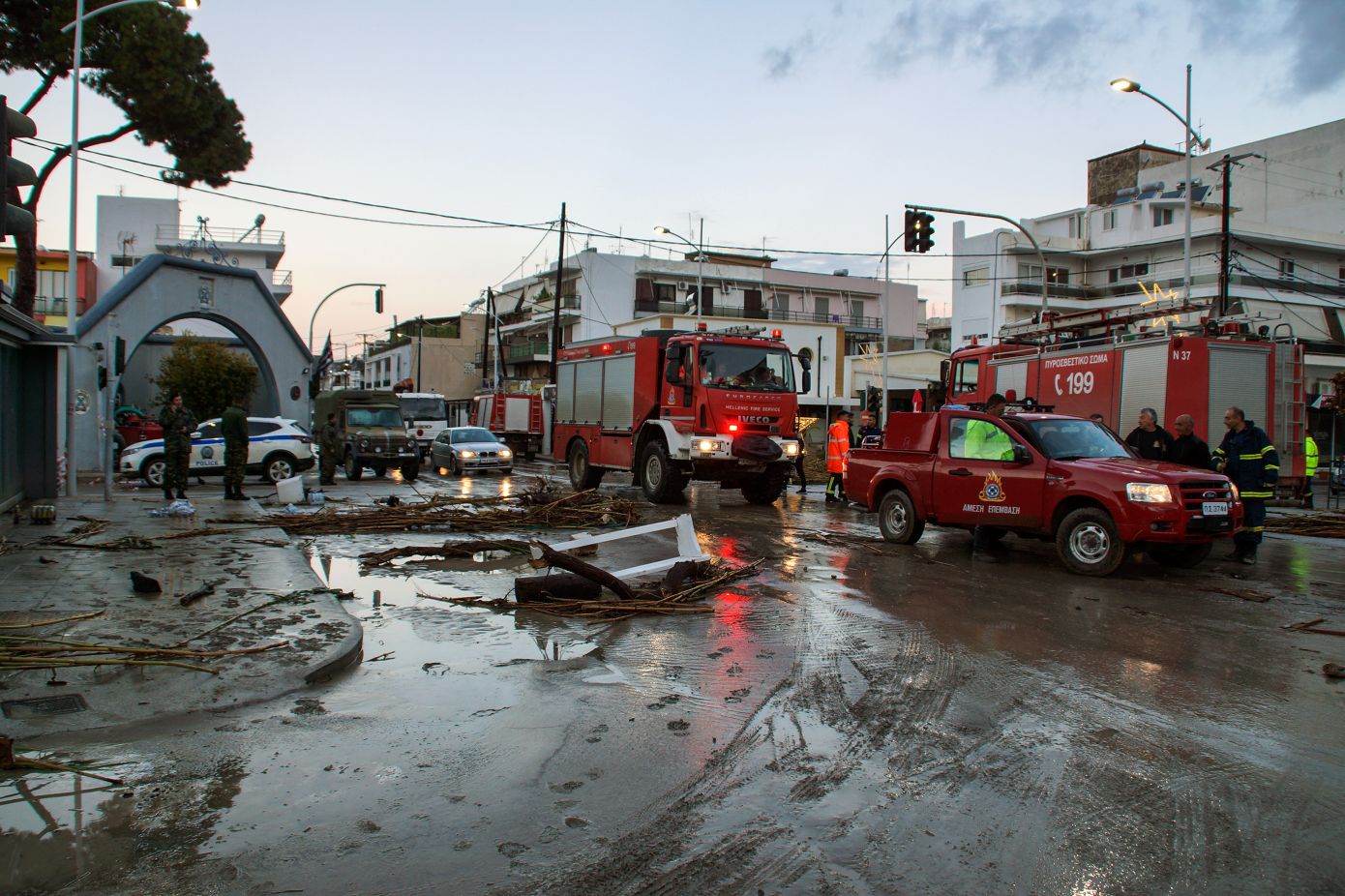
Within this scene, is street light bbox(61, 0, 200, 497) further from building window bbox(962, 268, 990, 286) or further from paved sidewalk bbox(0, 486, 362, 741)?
building window bbox(962, 268, 990, 286)

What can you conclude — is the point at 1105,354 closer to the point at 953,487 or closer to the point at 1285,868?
the point at 953,487

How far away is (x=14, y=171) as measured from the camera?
231 inches

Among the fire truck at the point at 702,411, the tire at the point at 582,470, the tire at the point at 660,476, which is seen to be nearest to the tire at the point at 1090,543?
the fire truck at the point at 702,411

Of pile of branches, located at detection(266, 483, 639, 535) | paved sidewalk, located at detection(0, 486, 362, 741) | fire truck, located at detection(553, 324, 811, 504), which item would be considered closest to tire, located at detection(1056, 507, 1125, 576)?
pile of branches, located at detection(266, 483, 639, 535)

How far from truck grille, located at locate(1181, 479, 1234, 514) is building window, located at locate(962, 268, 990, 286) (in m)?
53.1

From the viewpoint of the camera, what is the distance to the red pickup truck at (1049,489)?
9391 mm

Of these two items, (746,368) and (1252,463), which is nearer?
(1252,463)

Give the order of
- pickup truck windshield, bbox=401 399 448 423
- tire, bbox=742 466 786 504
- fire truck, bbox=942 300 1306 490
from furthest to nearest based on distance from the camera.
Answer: pickup truck windshield, bbox=401 399 448 423 < tire, bbox=742 466 786 504 < fire truck, bbox=942 300 1306 490

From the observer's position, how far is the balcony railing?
62531 mm

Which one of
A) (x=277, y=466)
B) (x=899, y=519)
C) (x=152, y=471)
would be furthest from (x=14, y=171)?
(x=277, y=466)

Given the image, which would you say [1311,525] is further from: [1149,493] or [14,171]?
[14,171]

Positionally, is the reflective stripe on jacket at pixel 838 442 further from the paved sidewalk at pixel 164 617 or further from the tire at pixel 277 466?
the tire at pixel 277 466

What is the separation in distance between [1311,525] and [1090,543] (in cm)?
690

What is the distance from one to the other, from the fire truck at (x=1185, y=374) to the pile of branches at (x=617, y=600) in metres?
7.13
